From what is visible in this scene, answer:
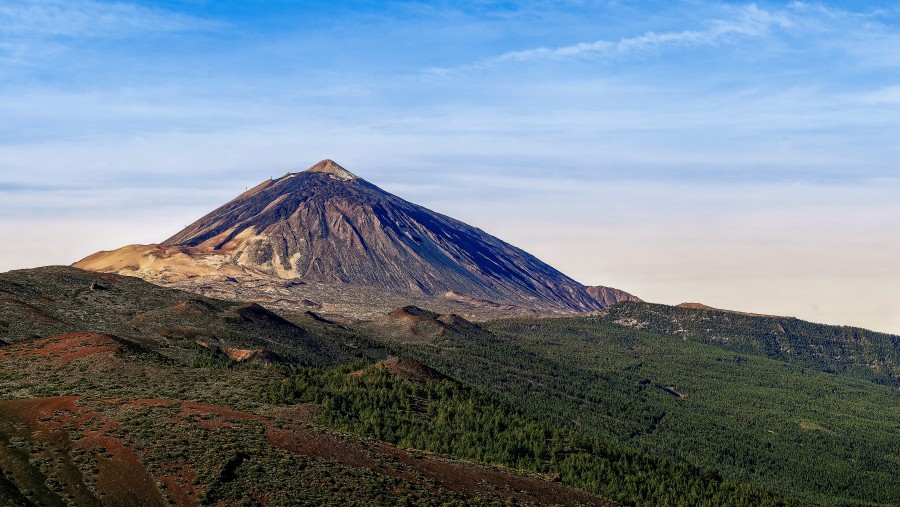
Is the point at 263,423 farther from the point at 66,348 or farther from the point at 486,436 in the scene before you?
the point at 66,348


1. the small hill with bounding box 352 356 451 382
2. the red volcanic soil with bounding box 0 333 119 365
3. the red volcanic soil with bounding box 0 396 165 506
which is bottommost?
the red volcanic soil with bounding box 0 396 165 506

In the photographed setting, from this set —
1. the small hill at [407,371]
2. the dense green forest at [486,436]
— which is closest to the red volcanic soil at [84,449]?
the dense green forest at [486,436]

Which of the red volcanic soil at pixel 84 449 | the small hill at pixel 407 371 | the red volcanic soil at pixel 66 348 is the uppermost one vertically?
the small hill at pixel 407 371

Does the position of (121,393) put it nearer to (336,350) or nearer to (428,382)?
(428,382)

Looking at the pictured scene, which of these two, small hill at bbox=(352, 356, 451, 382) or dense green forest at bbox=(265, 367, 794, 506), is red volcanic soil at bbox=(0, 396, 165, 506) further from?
A: small hill at bbox=(352, 356, 451, 382)

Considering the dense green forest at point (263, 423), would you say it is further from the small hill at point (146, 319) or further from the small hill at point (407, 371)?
the small hill at point (407, 371)

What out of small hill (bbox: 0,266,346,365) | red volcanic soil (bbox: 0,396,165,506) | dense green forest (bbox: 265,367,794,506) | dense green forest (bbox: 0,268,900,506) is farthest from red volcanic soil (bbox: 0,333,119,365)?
red volcanic soil (bbox: 0,396,165,506)

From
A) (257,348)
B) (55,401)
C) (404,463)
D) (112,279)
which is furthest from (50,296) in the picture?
(404,463)

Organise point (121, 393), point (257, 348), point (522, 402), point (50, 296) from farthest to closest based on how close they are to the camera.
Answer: point (522, 402)
point (50, 296)
point (257, 348)
point (121, 393)

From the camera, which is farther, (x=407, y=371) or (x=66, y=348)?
(x=407, y=371)

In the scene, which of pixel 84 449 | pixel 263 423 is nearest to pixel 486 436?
pixel 263 423

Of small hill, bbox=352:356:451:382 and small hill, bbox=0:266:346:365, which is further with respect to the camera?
small hill, bbox=0:266:346:365
